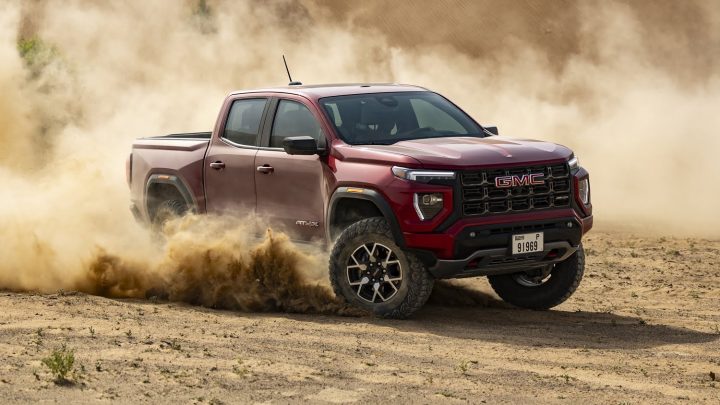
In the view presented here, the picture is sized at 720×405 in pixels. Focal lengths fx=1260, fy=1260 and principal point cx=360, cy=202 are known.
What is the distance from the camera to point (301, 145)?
930 centimetres

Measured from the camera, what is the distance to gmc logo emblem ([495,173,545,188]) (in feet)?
Result: 29.1

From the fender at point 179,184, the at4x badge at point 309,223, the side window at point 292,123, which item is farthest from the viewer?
the fender at point 179,184

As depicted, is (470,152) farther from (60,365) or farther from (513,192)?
(60,365)

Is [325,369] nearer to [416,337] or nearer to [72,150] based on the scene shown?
[416,337]

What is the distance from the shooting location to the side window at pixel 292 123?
9.80m

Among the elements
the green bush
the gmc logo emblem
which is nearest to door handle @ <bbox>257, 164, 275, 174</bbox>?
the gmc logo emblem

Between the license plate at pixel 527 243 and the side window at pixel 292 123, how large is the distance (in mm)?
1821

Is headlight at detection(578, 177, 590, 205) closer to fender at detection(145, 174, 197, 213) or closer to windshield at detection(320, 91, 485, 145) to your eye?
windshield at detection(320, 91, 485, 145)

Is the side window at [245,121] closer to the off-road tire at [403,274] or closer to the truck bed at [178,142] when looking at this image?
the truck bed at [178,142]

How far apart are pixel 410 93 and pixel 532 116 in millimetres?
15686

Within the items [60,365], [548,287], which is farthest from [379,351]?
[548,287]

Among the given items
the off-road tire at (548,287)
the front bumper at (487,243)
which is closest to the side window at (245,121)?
the front bumper at (487,243)

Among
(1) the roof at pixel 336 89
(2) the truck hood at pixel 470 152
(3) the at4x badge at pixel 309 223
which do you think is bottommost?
(3) the at4x badge at pixel 309 223

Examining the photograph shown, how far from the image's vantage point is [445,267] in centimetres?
876
